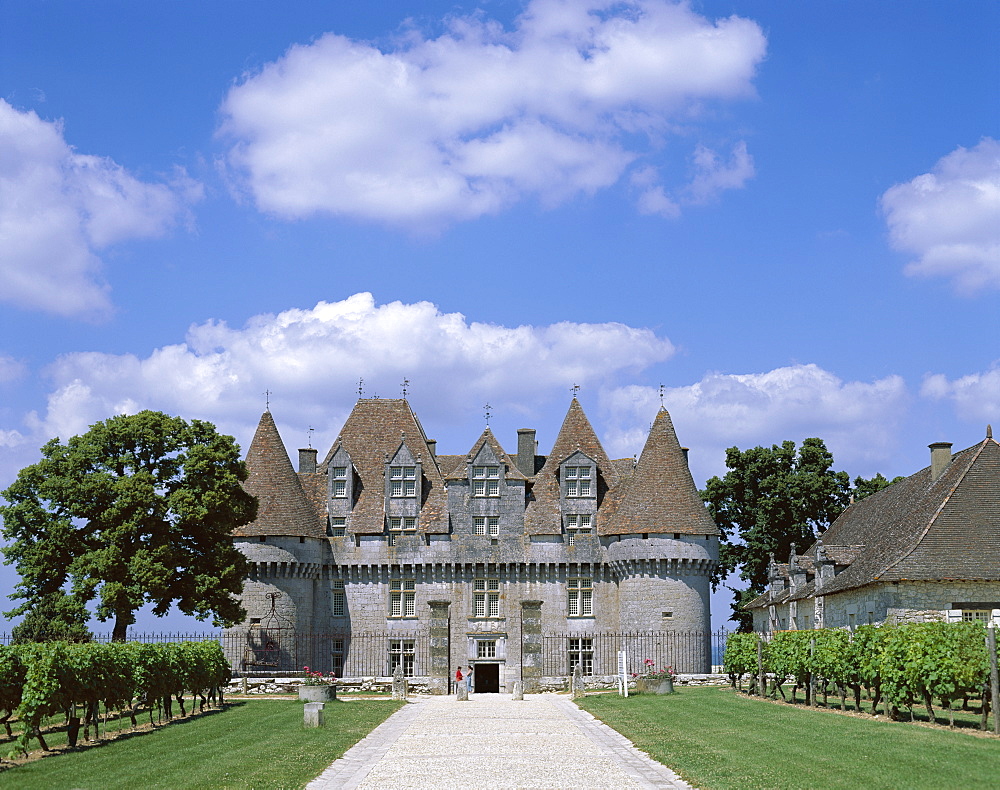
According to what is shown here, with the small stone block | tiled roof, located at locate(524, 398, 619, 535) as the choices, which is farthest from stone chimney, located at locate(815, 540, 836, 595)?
the small stone block

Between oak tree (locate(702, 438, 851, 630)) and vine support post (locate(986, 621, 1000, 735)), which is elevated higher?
oak tree (locate(702, 438, 851, 630))

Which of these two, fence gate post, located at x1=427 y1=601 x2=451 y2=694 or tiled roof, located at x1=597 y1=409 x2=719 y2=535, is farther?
tiled roof, located at x1=597 y1=409 x2=719 y2=535

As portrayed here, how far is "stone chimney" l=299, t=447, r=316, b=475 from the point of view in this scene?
52.3m

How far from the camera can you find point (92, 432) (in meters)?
38.8

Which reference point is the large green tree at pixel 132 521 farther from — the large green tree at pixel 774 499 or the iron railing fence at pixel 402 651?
the large green tree at pixel 774 499

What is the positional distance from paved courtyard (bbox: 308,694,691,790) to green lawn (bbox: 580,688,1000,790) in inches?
27.3

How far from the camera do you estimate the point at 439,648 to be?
44062 mm

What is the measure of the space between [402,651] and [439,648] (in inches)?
167

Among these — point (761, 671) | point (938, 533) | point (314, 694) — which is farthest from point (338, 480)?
point (938, 533)

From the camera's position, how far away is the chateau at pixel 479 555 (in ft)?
150

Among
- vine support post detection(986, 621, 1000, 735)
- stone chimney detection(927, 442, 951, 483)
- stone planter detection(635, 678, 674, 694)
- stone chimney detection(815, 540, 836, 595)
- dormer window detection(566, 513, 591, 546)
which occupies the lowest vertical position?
stone planter detection(635, 678, 674, 694)

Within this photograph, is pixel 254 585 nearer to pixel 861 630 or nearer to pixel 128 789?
pixel 861 630

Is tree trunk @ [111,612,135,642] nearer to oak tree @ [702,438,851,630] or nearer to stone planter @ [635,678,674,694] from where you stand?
stone planter @ [635,678,674,694]

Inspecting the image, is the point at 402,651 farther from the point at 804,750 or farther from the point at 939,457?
the point at 804,750
